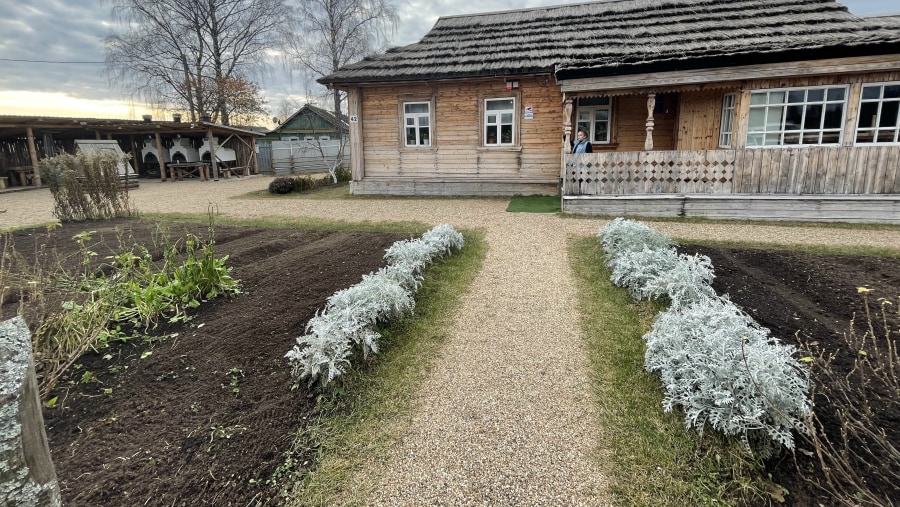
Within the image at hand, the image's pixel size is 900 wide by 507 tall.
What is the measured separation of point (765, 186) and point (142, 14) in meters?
33.9

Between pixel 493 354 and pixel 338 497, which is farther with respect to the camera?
pixel 493 354

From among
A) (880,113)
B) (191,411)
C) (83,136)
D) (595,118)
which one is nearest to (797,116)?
(880,113)

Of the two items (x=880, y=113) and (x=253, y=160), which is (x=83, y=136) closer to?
(x=253, y=160)

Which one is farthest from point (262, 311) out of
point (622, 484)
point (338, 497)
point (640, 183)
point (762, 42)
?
point (762, 42)

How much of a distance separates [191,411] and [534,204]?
10811 mm

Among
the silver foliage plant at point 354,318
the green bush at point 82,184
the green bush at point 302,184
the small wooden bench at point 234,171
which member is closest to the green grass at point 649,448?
the silver foliage plant at point 354,318

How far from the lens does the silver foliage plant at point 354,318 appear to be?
3535 mm

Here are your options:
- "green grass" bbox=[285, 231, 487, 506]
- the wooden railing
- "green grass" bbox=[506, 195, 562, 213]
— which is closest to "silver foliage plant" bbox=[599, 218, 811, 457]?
"green grass" bbox=[285, 231, 487, 506]

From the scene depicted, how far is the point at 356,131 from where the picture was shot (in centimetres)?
1559

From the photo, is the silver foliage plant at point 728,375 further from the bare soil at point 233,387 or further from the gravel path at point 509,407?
the gravel path at point 509,407

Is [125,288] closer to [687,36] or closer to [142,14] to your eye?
[687,36]

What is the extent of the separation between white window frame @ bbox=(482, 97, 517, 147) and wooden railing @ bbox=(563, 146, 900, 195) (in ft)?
12.2

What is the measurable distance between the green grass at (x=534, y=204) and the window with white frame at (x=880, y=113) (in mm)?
6801

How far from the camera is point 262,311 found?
188 inches
